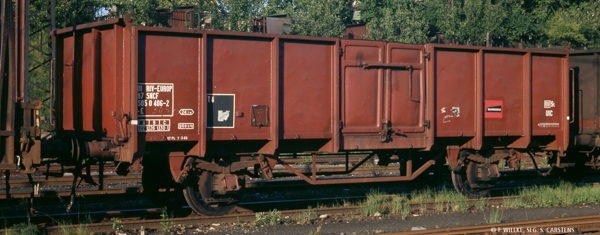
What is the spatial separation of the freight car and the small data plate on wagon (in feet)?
0.07

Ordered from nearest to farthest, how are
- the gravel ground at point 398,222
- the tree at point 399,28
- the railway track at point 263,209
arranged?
the railway track at point 263,209
the gravel ground at point 398,222
the tree at point 399,28

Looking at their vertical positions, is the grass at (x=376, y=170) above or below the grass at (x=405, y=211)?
above

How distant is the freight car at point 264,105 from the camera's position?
6.89 m

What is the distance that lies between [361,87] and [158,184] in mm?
4169

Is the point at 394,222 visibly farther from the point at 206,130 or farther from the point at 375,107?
the point at 206,130

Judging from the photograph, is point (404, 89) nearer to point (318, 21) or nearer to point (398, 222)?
point (398, 222)

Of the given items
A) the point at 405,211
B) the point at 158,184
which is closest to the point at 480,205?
the point at 405,211

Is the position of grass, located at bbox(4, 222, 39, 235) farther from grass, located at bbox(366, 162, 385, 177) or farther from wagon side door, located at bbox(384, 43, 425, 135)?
grass, located at bbox(366, 162, 385, 177)

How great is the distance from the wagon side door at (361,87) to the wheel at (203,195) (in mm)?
2418

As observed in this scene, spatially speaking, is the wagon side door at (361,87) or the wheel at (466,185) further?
the wheel at (466,185)

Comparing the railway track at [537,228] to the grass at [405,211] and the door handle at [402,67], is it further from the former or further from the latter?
the door handle at [402,67]

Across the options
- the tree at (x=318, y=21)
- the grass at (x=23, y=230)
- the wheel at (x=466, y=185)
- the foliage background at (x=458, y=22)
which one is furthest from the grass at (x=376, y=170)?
the tree at (x=318, y=21)

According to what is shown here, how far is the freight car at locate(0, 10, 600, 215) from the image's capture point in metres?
6.89

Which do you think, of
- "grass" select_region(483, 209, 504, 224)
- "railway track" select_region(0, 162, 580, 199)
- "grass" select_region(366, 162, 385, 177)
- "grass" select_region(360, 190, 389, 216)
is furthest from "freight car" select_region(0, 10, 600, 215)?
"grass" select_region(366, 162, 385, 177)
